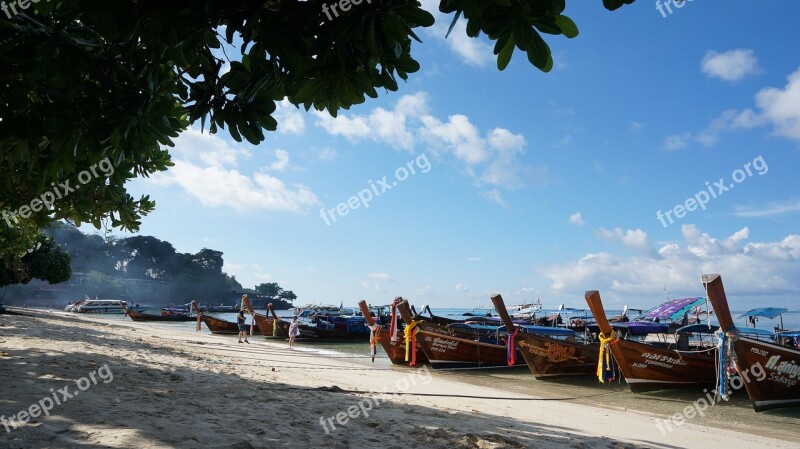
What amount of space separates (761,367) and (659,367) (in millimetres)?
2238

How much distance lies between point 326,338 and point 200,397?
915 inches

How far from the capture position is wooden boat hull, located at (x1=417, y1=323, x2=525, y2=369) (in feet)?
51.3

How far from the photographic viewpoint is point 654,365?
482 inches

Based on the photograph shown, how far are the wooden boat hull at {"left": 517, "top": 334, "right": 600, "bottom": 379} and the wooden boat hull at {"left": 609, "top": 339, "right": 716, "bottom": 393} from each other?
6.75 feet

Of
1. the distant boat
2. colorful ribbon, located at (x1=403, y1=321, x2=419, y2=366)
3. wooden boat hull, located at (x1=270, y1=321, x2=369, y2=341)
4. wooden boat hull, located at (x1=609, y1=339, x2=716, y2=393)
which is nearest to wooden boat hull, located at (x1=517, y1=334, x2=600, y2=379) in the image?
wooden boat hull, located at (x1=609, y1=339, x2=716, y2=393)

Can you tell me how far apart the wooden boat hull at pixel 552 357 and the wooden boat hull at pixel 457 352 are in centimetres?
184

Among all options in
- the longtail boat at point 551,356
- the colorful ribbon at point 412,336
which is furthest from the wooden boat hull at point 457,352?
the longtail boat at point 551,356

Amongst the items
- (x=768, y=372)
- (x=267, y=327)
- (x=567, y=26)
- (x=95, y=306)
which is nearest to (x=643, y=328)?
(x=768, y=372)

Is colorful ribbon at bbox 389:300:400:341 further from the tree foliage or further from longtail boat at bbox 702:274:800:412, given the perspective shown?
the tree foliage

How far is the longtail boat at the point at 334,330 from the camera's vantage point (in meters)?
27.6

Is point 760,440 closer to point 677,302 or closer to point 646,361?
point 646,361

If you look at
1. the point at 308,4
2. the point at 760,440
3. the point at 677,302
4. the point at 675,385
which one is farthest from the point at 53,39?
the point at 677,302

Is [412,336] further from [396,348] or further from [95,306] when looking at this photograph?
[95,306]

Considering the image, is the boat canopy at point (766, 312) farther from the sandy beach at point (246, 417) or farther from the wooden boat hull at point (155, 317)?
the wooden boat hull at point (155, 317)
